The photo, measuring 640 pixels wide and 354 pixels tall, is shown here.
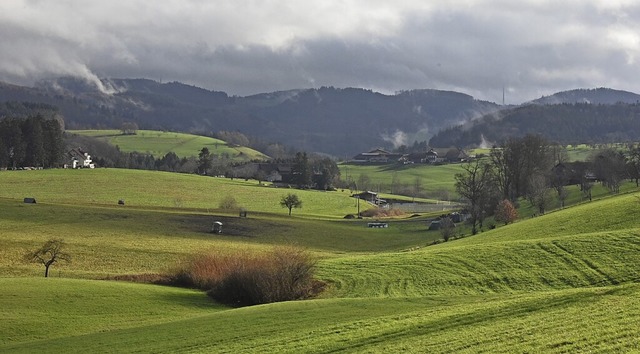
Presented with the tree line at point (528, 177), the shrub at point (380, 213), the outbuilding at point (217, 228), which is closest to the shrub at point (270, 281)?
the outbuilding at point (217, 228)

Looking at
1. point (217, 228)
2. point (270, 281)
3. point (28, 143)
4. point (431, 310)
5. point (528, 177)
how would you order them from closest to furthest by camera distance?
1. point (431, 310)
2. point (270, 281)
3. point (217, 228)
4. point (528, 177)
5. point (28, 143)

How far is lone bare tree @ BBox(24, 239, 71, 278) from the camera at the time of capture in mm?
57531

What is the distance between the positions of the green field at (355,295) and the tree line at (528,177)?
18434 millimetres

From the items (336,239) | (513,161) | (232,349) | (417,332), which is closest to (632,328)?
(417,332)

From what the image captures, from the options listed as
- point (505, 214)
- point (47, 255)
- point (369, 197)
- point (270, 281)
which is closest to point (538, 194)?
point (505, 214)

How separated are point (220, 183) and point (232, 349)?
132330mm

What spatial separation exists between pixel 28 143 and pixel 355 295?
142 m

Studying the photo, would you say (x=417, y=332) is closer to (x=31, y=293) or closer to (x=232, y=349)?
(x=232, y=349)

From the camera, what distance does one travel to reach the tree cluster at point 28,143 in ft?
531

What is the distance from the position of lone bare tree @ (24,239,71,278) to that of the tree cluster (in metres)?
107

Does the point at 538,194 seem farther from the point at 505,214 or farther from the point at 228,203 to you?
the point at 228,203

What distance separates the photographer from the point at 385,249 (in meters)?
86.5

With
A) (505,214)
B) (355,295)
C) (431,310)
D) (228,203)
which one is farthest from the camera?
(228,203)

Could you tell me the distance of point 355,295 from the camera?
45.8 m
